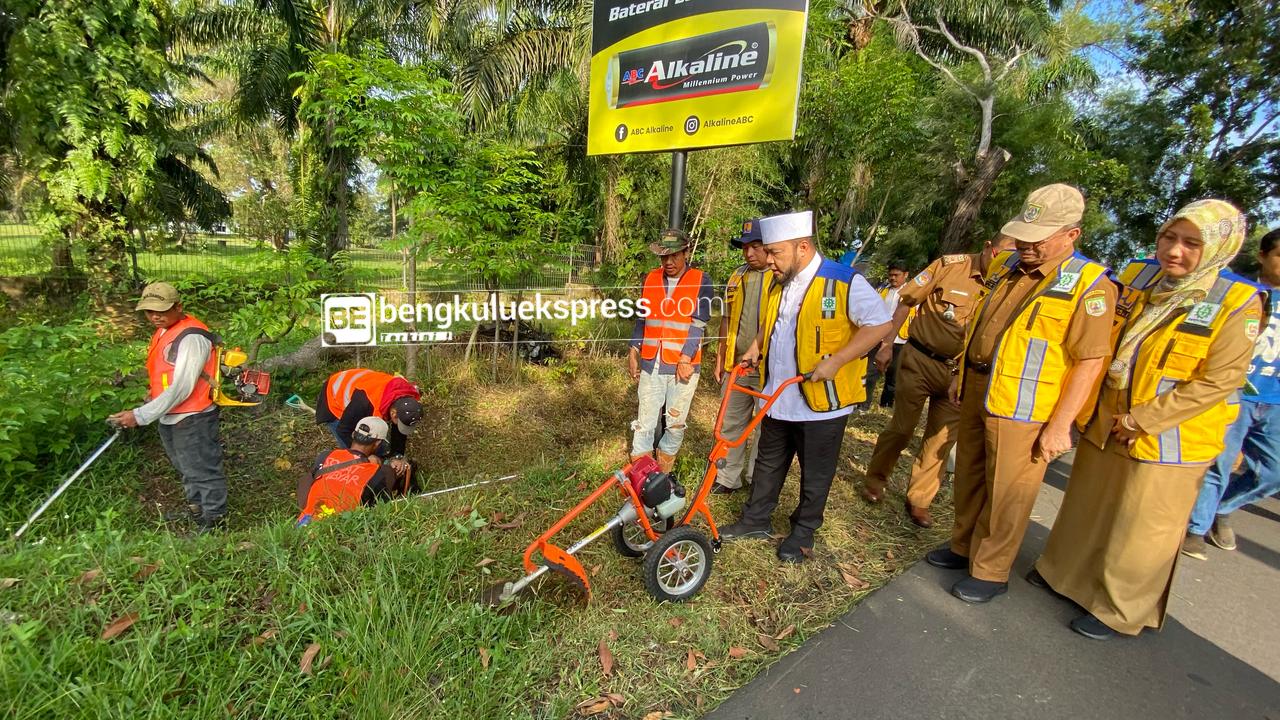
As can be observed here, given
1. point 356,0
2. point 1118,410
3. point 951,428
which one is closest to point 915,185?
point 951,428

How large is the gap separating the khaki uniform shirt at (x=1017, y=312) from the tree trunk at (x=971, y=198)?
4.96m

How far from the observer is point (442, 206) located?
209 inches

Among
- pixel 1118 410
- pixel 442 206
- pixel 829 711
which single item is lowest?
pixel 829 711

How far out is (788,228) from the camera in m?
2.72

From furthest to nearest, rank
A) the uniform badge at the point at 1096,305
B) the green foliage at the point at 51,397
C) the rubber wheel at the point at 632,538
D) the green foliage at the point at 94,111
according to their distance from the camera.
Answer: the green foliage at the point at 94,111, the green foliage at the point at 51,397, the rubber wheel at the point at 632,538, the uniform badge at the point at 1096,305

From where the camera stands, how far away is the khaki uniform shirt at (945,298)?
354cm

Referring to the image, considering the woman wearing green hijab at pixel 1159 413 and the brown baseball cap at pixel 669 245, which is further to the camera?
the brown baseball cap at pixel 669 245

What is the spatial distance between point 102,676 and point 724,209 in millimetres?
7550

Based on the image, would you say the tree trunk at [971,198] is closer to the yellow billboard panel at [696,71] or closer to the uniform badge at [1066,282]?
the yellow billboard panel at [696,71]

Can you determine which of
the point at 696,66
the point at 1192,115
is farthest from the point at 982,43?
the point at 696,66

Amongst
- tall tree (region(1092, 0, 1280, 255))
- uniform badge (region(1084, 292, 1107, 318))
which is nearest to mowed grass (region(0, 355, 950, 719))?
uniform badge (region(1084, 292, 1107, 318))

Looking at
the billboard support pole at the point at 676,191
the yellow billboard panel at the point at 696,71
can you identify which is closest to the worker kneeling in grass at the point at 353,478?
the billboard support pole at the point at 676,191

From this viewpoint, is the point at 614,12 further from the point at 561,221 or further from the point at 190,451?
the point at 190,451

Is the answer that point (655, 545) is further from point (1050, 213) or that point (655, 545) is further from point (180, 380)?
point (180, 380)
